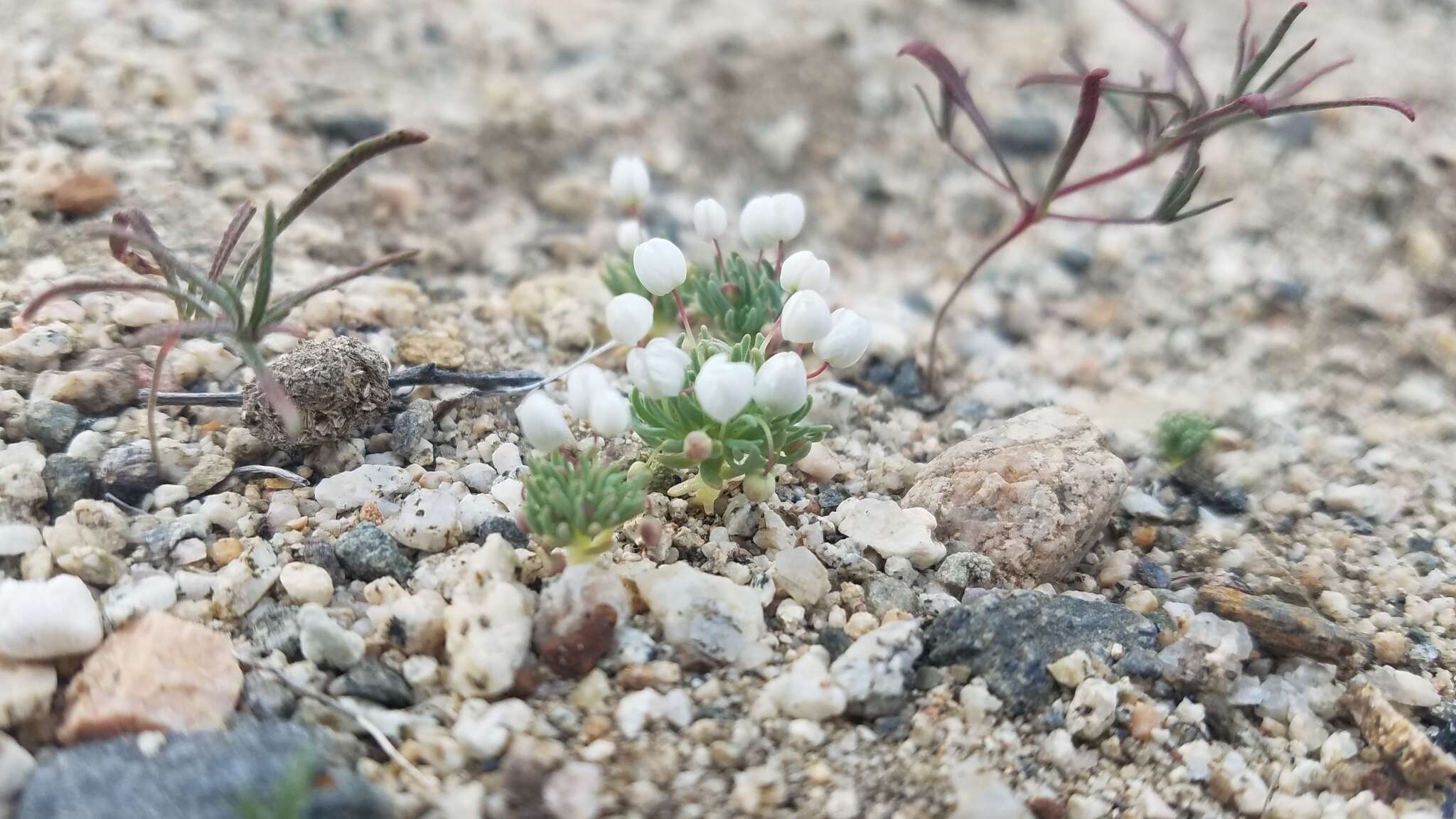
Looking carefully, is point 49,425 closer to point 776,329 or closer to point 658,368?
point 658,368

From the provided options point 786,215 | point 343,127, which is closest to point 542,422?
point 786,215

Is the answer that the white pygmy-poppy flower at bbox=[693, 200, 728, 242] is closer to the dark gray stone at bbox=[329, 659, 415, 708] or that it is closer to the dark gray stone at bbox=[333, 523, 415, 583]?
the dark gray stone at bbox=[333, 523, 415, 583]

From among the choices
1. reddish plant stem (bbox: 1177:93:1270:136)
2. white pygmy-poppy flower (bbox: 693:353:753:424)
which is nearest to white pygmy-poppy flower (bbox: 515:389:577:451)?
white pygmy-poppy flower (bbox: 693:353:753:424)

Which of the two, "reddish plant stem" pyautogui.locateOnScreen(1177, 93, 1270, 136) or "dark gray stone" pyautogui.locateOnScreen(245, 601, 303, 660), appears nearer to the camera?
"dark gray stone" pyautogui.locateOnScreen(245, 601, 303, 660)

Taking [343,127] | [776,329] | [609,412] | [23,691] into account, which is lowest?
[23,691]

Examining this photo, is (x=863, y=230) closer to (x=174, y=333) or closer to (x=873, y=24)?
(x=873, y=24)

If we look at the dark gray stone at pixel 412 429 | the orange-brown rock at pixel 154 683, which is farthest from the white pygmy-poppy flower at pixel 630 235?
the orange-brown rock at pixel 154 683

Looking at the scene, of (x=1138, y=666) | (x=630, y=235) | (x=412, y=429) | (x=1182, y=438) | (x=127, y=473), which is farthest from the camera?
(x=630, y=235)
